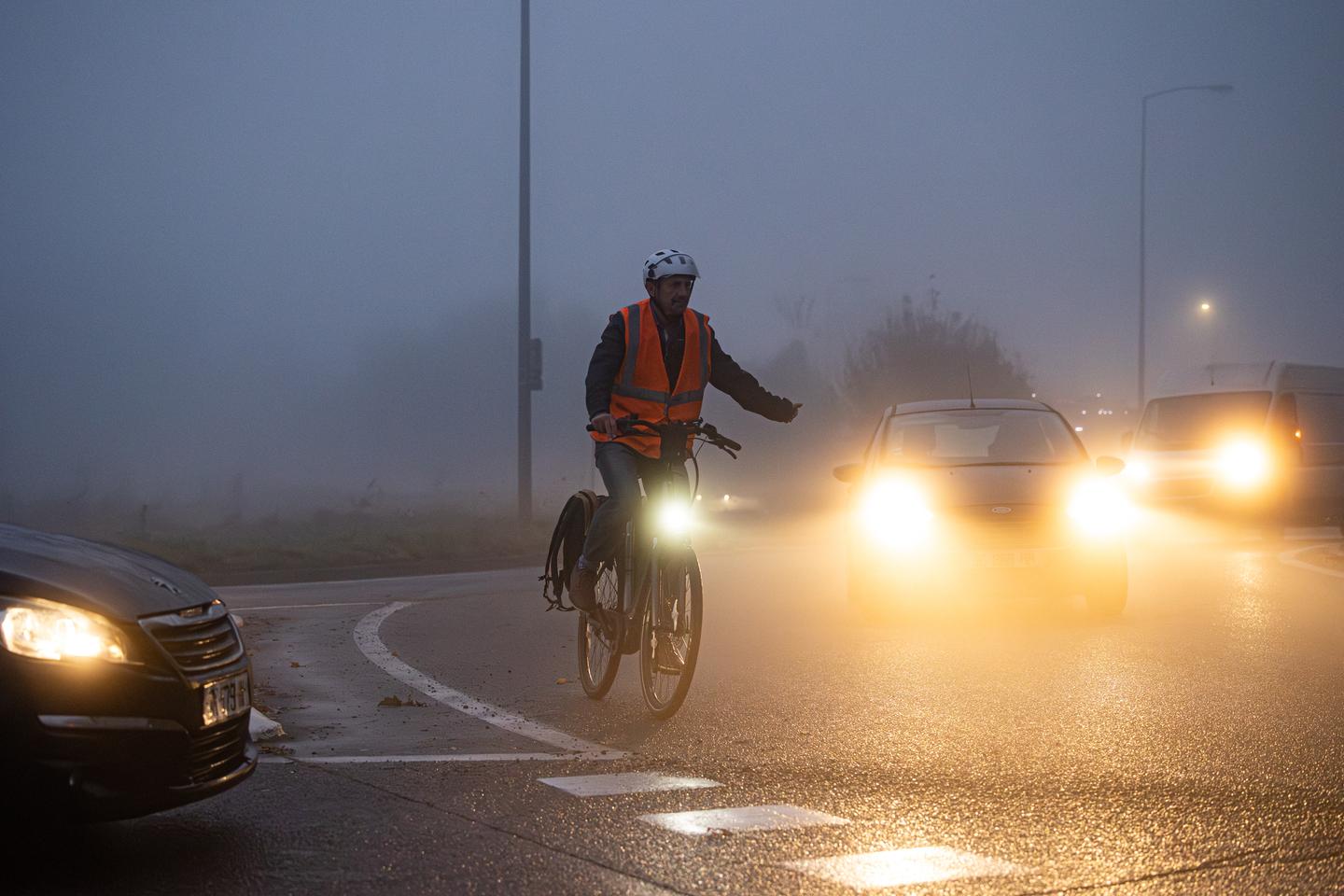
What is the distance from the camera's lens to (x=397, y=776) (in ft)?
21.8

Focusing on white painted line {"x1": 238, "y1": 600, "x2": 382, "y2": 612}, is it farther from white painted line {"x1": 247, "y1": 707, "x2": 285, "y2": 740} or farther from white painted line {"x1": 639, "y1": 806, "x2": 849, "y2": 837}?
white painted line {"x1": 639, "y1": 806, "x2": 849, "y2": 837}

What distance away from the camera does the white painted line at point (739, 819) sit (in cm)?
566

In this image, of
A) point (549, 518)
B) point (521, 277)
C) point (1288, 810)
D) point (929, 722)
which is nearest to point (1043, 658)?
point (929, 722)

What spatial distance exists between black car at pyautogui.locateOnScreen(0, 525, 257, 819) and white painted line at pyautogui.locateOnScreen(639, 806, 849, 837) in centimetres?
139

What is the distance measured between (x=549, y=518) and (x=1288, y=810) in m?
27.0

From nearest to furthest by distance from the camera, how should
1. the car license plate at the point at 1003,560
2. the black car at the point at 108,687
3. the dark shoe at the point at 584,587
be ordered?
the black car at the point at 108,687, the dark shoe at the point at 584,587, the car license plate at the point at 1003,560

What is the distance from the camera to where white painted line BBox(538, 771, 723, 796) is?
248 inches

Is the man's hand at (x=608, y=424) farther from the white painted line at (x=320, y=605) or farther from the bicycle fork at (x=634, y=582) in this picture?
the white painted line at (x=320, y=605)

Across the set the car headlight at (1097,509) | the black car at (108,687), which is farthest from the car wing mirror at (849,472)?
the black car at (108,687)

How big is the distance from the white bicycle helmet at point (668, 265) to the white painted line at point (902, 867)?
367 centimetres

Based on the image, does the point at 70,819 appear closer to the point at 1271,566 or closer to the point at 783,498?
the point at 1271,566

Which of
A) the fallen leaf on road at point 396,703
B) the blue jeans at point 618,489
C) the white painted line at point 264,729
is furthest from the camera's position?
the fallen leaf on road at point 396,703

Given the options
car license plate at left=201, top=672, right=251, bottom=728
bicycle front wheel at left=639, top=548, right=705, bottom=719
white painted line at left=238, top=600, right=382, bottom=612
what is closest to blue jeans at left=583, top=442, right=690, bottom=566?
bicycle front wheel at left=639, top=548, right=705, bottom=719

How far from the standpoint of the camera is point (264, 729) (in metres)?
7.64
